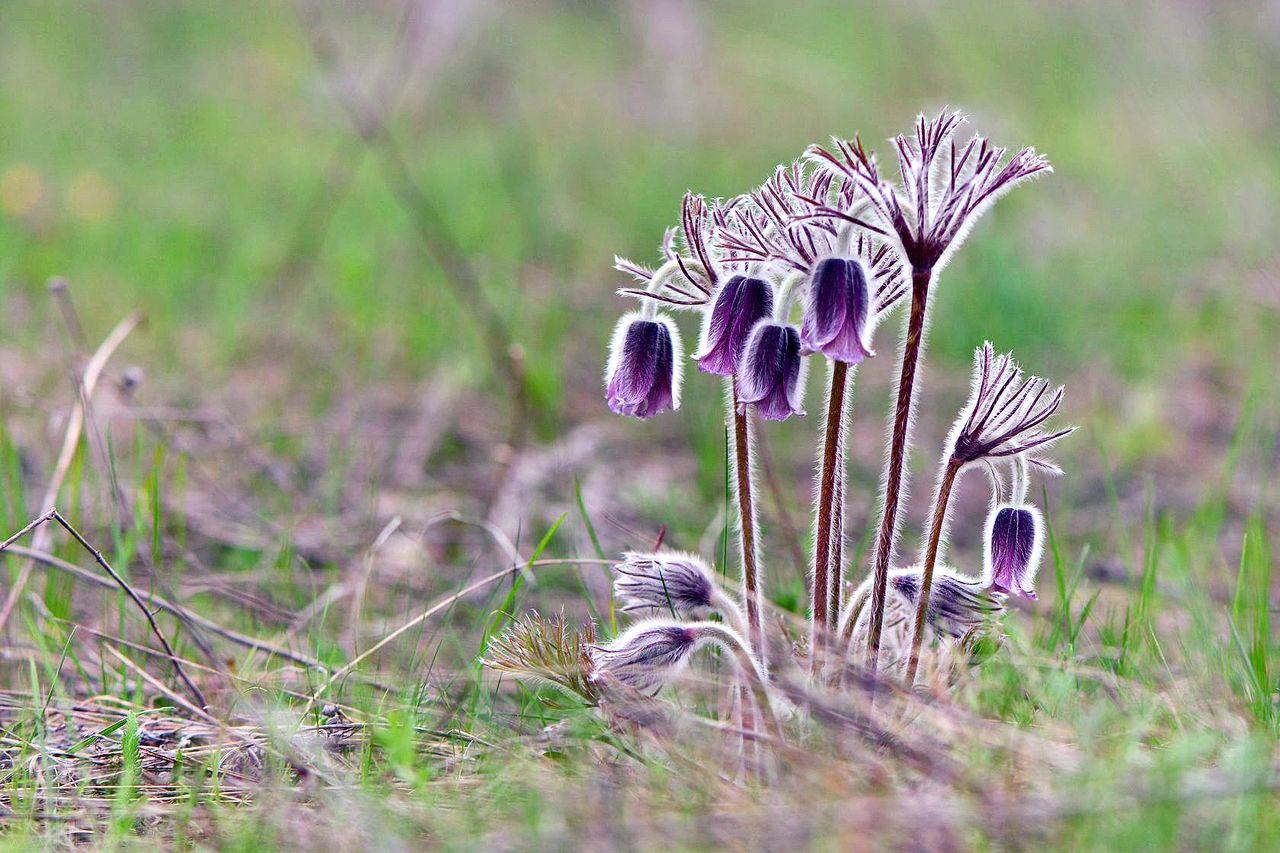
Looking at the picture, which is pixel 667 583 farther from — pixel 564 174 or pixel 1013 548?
pixel 564 174

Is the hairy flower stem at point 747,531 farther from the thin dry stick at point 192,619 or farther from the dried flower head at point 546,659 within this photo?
the thin dry stick at point 192,619

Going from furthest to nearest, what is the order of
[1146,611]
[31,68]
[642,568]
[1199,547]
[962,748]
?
[31,68] → [1199,547] → [1146,611] → [642,568] → [962,748]

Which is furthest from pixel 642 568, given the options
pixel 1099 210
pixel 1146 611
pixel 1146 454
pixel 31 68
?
pixel 31 68

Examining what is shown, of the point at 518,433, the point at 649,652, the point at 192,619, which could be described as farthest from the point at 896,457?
the point at 518,433

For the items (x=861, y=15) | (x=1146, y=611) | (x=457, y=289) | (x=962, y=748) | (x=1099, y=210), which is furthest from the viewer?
(x=861, y=15)

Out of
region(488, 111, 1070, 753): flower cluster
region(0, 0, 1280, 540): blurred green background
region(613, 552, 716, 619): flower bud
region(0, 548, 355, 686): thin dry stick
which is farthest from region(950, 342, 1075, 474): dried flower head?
region(0, 0, 1280, 540): blurred green background

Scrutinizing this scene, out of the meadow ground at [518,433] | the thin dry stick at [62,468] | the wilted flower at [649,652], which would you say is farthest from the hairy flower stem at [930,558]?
the thin dry stick at [62,468]

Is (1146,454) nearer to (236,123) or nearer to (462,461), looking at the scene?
(462,461)
